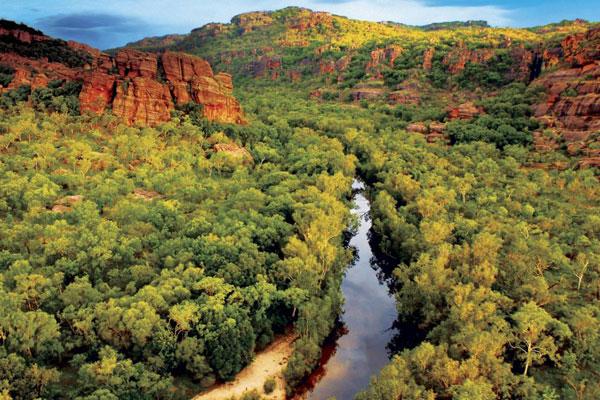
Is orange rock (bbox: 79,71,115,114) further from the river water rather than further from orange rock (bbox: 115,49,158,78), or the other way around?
the river water

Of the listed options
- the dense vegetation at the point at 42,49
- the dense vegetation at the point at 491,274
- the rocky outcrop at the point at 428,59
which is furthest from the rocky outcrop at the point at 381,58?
the dense vegetation at the point at 42,49

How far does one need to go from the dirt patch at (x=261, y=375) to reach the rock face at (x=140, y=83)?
55583 millimetres

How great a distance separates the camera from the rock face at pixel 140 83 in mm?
87812

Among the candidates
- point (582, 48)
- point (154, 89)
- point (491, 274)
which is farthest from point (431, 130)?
point (491, 274)

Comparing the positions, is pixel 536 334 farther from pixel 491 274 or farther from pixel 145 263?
pixel 145 263

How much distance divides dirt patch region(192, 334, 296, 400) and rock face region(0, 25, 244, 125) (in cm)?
5558

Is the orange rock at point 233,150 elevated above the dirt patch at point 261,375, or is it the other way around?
the orange rock at point 233,150

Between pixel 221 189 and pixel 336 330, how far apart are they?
92.2 ft

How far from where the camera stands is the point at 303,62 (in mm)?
178250

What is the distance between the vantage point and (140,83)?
89.0 m

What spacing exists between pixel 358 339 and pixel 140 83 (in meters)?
62.5

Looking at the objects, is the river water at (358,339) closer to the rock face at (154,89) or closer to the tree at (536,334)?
the tree at (536,334)

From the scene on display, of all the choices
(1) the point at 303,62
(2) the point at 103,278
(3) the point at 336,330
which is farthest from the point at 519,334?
(1) the point at 303,62

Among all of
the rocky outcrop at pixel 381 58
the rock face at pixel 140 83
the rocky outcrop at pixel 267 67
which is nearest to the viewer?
the rock face at pixel 140 83
